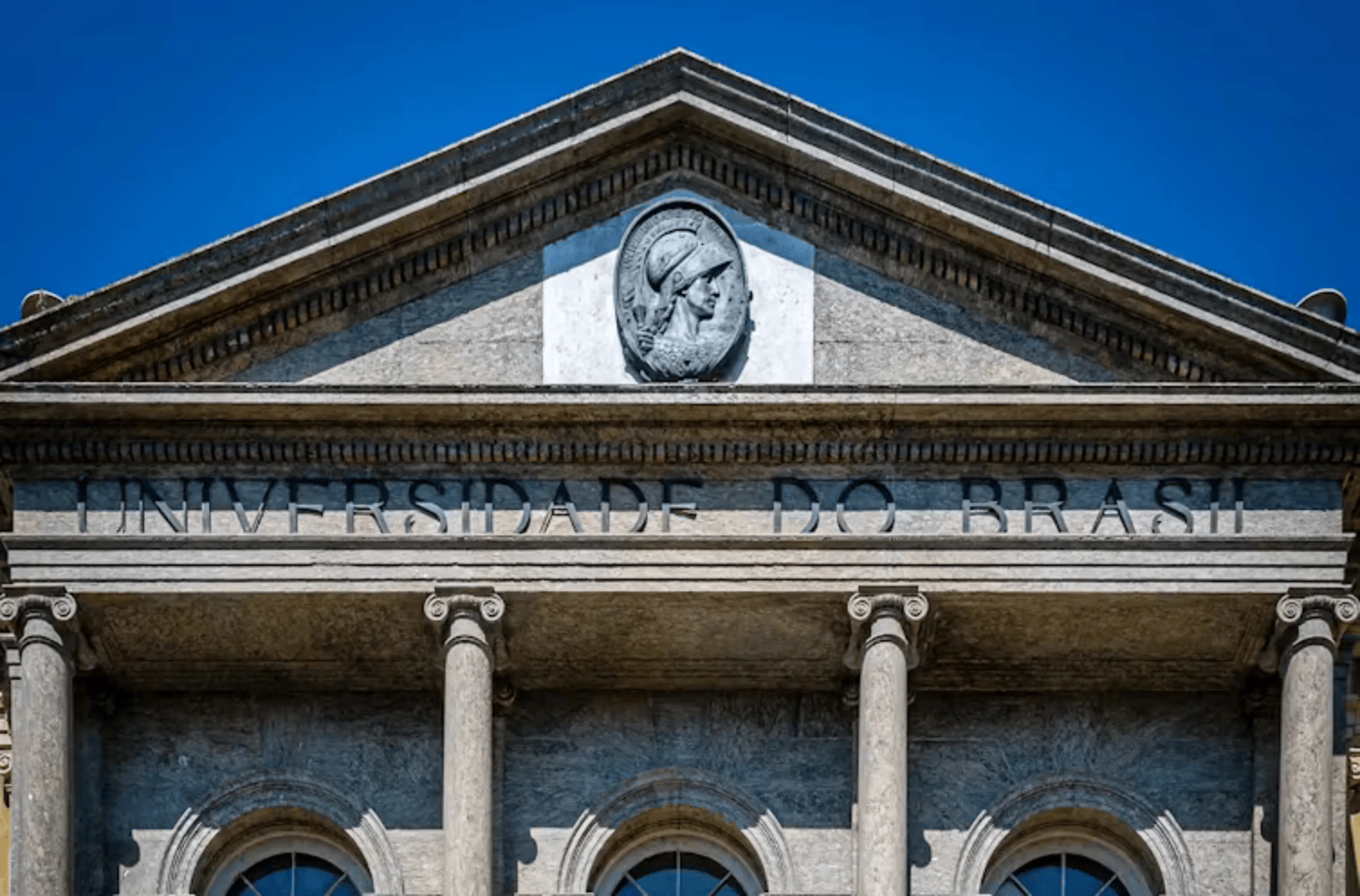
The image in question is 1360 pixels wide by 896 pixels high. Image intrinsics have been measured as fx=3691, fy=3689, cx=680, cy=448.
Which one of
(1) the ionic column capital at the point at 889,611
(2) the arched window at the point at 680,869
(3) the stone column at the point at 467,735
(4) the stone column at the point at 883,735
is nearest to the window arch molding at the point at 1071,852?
(4) the stone column at the point at 883,735

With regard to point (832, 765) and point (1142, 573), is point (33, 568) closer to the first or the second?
point (832, 765)

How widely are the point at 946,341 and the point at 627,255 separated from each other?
113 inches

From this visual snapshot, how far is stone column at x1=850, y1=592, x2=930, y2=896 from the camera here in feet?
99.1

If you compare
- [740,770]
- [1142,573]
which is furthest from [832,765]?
[1142,573]

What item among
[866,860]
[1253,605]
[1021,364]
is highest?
[1021,364]

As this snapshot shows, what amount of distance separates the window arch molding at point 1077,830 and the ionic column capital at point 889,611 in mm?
2206

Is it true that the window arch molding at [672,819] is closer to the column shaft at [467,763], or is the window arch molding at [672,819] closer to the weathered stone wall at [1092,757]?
the weathered stone wall at [1092,757]

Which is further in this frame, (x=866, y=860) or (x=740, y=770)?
(x=740, y=770)

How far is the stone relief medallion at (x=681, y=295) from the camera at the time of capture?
31.5 metres

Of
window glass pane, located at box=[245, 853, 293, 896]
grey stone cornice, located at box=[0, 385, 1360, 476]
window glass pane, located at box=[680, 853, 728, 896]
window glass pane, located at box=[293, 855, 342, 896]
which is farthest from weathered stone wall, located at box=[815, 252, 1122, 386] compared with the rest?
window glass pane, located at box=[245, 853, 293, 896]

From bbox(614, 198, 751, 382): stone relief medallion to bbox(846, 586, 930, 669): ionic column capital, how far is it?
230 centimetres

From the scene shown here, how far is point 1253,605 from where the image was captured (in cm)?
3122

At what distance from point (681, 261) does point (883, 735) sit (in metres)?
4.48

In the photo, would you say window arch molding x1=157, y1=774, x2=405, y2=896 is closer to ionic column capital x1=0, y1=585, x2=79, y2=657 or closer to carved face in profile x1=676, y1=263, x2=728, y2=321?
ionic column capital x1=0, y1=585, x2=79, y2=657
